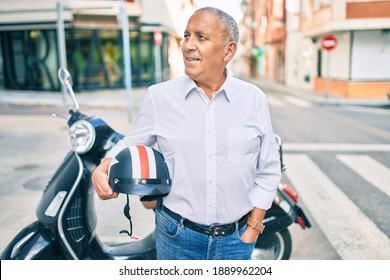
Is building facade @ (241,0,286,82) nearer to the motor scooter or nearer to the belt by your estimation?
the motor scooter

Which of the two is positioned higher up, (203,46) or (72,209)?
(203,46)

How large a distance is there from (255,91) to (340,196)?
11.2 ft

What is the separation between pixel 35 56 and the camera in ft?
61.7

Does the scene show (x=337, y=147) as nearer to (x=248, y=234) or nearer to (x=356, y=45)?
(x=248, y=234)

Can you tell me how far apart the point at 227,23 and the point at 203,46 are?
138 millimetres

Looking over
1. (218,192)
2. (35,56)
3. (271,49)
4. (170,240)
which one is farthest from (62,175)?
(271,49)

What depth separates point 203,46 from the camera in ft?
5.48

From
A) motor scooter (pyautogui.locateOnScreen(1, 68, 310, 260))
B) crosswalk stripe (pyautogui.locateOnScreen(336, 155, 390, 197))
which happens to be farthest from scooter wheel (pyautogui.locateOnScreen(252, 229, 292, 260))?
crosswalk stripe (pyautogui.locateOnScreen(336, 155, 390, 197))

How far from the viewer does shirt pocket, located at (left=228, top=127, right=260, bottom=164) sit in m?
1.70

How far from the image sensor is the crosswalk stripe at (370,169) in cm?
519

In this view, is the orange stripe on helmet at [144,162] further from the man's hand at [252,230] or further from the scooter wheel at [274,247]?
the scooter wheel at [274,247]

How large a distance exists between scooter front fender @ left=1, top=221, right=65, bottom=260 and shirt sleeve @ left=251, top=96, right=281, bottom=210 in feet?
3.70

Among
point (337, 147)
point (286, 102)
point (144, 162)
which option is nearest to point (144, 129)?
point (144, 162)

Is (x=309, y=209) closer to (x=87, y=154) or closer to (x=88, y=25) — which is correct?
(x=87, y=154)
